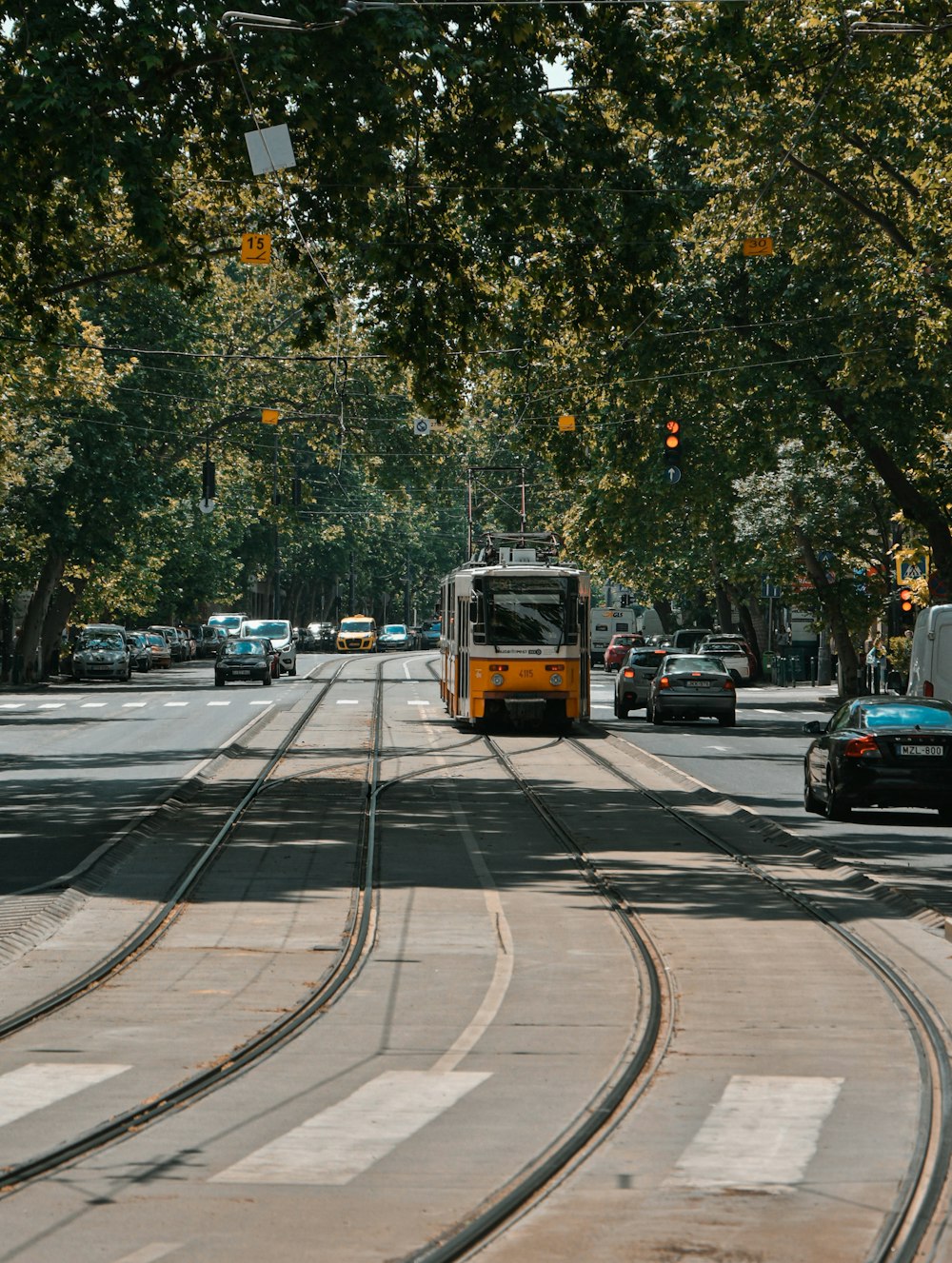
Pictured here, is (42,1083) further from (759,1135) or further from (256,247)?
(256,247)

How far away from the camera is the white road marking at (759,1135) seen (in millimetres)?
6723

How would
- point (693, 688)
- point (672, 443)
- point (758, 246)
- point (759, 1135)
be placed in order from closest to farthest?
point (759, 1135) < point (758, 246) < point (672, 443) < point (693, 688)

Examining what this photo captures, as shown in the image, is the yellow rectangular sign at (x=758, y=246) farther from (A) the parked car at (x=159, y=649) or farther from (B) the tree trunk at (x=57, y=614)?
(A) the parked car at (x=159, y=649)

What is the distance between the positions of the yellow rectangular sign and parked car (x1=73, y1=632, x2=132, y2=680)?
37.9m

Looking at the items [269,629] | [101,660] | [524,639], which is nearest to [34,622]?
[101,660]

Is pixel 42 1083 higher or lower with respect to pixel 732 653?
lower

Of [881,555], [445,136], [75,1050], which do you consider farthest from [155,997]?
[881,555]

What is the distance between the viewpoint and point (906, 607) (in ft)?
134

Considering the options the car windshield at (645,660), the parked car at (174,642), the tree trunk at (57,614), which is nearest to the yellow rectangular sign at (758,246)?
the car windshield at (645,660)

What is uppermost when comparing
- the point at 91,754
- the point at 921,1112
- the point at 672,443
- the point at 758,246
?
the point at 758,246

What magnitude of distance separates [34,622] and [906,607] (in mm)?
31484

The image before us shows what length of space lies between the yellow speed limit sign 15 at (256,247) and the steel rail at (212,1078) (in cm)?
1236

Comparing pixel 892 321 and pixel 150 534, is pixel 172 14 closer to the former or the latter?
pixel 892 321

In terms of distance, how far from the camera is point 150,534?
67.2 m
